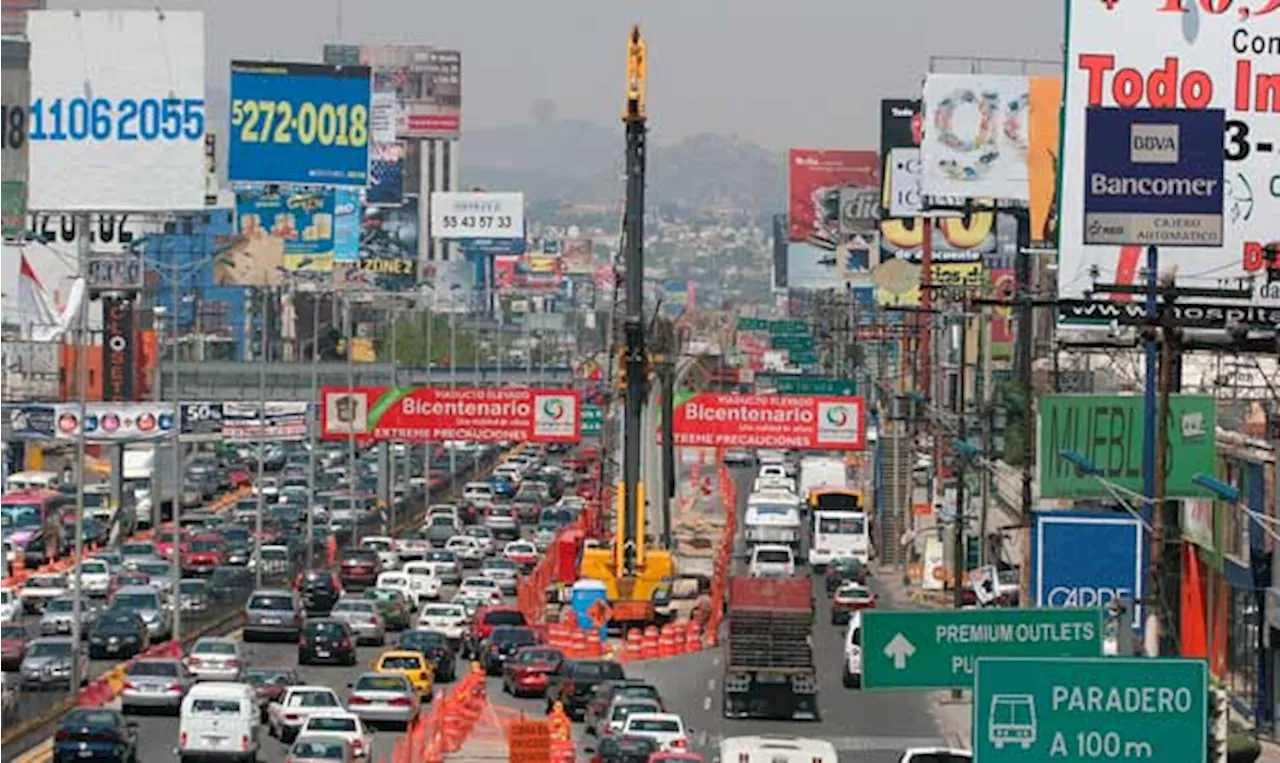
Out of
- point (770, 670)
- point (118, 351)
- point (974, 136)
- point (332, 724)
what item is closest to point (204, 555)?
point (974, 136)

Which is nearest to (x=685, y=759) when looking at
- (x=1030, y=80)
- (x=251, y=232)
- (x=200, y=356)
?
(x=1030, y=80)

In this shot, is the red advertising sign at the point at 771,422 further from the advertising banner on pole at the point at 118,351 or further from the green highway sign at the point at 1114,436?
the green highway sign at the point at 1114,436

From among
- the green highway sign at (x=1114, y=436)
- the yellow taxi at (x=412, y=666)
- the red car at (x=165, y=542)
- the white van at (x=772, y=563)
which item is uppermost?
the green highway sign at (x=1114, y=436)

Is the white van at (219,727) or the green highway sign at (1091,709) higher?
the green highway sign at (1091,709)

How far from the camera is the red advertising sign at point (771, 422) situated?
328ft

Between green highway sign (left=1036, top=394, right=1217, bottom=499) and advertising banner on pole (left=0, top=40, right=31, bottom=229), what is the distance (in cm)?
5288

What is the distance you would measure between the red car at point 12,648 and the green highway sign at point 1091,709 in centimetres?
3670

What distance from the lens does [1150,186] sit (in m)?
37.7

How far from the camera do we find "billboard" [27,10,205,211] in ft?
226

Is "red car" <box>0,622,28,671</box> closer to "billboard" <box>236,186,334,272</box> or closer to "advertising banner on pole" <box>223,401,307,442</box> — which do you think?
"advertising banner on pole" <box>223,401,307,442</box>

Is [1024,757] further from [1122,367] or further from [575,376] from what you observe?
[575,376]

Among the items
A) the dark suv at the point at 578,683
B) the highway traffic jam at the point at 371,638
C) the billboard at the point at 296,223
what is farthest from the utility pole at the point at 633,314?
the billboard at the point at 296,223

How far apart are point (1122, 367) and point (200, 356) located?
104042 mm

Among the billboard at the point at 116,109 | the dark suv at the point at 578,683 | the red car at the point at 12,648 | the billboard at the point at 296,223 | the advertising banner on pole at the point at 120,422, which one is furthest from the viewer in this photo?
the billboard at the point at 296,223
